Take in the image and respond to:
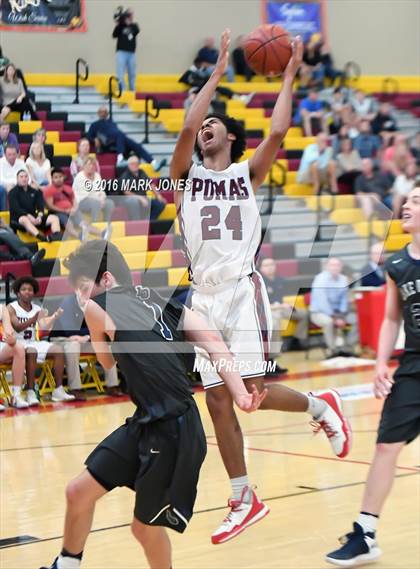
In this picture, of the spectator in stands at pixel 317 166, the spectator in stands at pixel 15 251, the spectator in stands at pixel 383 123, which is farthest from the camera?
the spectator in stands at pixel 383 123

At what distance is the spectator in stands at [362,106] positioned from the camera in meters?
19.4

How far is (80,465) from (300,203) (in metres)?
9.17

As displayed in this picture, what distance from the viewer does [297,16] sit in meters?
21.0

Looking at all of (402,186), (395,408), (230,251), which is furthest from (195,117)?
(402,186)

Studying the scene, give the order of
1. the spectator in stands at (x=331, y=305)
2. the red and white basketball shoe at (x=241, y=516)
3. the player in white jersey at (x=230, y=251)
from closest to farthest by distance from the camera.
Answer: the red and white basketball shoe at (x=241, y=516) < the player in white jersey at (x=230, y=251) < the spectator in stands at (x=331, y=305)

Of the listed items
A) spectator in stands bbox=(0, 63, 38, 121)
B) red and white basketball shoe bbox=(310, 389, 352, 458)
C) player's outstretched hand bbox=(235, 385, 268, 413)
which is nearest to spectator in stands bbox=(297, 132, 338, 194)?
spectator in stands bbox=(0, 63, 38, 121)

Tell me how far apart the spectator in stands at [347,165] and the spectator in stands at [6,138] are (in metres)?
6.17

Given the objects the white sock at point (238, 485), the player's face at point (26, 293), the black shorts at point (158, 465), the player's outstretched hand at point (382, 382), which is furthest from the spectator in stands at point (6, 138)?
the black shorts at point (158, 465)

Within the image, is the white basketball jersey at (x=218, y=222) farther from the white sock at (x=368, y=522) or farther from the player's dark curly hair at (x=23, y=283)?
the player's dark curly hair at (x=23, y=283)

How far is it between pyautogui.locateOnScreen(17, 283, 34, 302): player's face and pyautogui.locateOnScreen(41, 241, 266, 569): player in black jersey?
236 inches

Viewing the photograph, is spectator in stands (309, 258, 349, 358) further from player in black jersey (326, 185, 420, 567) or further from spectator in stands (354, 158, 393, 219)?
player in black jersey (326, 185, 420, 567)

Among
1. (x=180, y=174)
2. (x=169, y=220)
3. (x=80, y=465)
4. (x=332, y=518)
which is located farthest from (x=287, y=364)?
(x=180, y=174)

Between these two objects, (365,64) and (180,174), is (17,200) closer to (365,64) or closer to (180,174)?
(180,174)

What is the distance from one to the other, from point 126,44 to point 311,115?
10.9 feet
